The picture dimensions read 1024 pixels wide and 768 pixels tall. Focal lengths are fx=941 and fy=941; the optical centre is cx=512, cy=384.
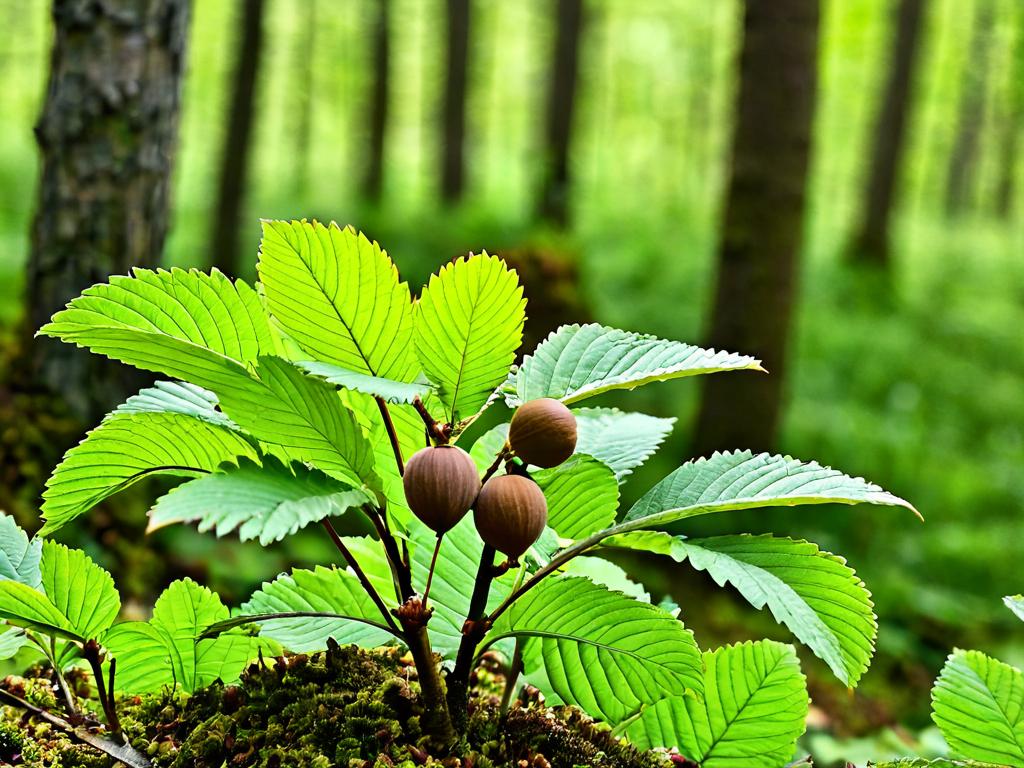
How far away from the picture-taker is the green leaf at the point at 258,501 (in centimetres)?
83

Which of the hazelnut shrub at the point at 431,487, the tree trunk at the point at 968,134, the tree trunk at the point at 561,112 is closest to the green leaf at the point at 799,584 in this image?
the hazelnut shrub at the point at 431,487

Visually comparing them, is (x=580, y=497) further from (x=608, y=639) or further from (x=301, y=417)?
(x=301, y=417)

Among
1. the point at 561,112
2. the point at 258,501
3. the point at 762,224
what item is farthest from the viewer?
the point at 561,112

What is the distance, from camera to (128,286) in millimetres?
1033

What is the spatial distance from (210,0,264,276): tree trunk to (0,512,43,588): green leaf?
7.60 m

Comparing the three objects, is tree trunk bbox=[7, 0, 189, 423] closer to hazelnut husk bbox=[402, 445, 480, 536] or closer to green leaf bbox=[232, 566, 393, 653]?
green leaf bbox=[232, 566, 393, 653]

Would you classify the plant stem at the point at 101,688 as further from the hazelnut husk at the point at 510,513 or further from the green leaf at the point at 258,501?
the hazelnut husk at the point at 510,513

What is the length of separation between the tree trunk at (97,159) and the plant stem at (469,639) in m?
2.31

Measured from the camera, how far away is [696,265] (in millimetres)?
12102

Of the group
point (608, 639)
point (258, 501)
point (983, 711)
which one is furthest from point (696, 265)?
point (258, 501)

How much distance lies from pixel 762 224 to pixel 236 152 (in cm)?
525

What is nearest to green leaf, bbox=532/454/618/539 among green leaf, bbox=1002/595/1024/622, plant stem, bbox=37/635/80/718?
green leaf, bbox=1002/595/1024/622

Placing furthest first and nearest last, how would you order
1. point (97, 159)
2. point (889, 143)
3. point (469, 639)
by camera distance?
point (889, 143) → point (97, 159) → point (469, 639)

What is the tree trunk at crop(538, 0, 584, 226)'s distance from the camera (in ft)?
36.7
